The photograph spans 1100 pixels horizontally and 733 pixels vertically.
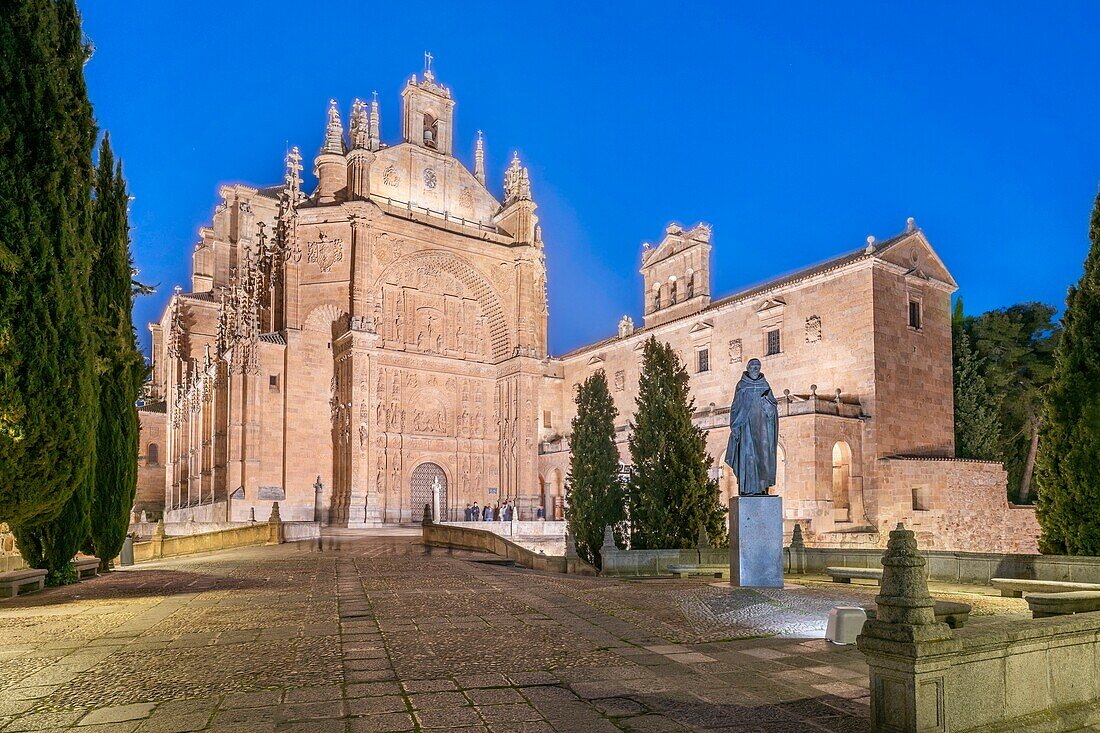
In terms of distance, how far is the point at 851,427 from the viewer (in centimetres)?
3025

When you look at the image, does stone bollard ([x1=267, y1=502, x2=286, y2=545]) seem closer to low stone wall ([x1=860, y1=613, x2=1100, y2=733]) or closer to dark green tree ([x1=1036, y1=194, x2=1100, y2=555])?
dark green tree ([x1=1036, y1=194, x2=1100, y2=555])

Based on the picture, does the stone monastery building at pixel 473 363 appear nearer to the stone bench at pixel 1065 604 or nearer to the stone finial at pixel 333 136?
the stone finial at pixel 333 136

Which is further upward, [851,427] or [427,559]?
[851,427]

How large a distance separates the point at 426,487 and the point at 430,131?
19.3 meters

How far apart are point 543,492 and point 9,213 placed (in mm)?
35812

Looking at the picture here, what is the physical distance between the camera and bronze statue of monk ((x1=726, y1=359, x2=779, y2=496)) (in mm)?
11914

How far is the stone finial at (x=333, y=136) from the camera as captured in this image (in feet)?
126

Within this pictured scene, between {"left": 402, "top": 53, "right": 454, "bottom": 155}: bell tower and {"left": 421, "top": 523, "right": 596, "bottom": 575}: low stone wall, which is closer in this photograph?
{"left": 421, "top": 523, "right": 596, "bottom": 575}: low stone wall

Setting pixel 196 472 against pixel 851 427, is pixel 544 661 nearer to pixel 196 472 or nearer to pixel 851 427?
pixel 851 427

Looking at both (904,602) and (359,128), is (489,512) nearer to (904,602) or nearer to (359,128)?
(359,128)

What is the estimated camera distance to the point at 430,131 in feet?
141

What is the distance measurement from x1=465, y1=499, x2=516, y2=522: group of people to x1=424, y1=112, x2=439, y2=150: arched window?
19.4 meters

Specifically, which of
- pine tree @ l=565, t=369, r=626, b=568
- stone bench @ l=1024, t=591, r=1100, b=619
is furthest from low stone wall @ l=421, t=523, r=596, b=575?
stone bench @ l=1024, t=591, r=1100, b=619

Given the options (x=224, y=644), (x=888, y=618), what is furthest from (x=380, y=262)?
(x=888, y=618)
